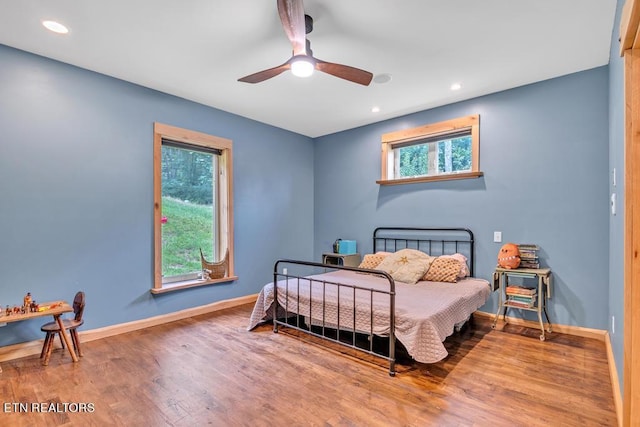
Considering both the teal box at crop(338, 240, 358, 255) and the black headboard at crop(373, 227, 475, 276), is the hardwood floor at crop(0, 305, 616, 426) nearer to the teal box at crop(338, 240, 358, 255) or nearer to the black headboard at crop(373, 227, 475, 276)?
the black headboard at crop(373, 227, 475, 276)

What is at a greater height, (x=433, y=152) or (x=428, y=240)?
(x=433, y=152)

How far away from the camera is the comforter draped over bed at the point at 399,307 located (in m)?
2.33

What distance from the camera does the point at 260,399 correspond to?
211 cm

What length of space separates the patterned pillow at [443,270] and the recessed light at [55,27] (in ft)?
13.6

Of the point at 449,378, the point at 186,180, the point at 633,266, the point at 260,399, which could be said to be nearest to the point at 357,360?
the point at 449,378

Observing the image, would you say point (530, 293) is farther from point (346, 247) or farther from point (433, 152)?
point (346, 247)

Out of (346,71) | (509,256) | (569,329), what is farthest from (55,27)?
(569,329)

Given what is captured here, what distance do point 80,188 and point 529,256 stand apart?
470 centimetres

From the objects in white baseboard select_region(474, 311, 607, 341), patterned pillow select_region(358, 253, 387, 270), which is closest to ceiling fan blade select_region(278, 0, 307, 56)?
patterned pillow select_region(358, 253, 387, 270)

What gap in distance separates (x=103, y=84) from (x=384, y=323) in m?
3.69

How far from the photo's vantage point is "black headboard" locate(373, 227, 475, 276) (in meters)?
3.95

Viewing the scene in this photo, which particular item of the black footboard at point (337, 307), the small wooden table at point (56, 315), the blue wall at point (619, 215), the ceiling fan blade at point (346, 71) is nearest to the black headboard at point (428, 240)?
the black footboard at point (337, 307)

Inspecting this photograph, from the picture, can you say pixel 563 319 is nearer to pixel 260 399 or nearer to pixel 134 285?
pixel 260 399

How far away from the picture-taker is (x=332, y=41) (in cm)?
270
